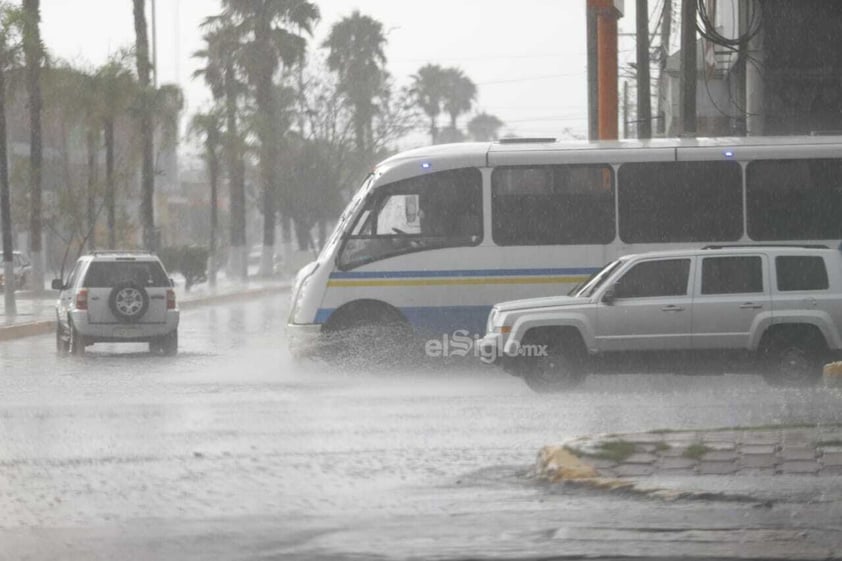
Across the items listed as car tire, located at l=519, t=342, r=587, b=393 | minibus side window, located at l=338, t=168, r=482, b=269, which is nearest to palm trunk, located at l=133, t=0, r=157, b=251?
minibus side window, located at l=338, t=168, r=482, b=269

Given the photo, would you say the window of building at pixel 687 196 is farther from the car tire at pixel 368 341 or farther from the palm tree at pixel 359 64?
the palm tree at pixel 359 64

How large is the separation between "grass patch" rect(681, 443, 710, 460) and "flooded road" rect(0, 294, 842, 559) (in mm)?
902

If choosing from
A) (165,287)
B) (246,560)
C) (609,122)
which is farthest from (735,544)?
(609,122)

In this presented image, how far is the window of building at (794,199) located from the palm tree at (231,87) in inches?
1756

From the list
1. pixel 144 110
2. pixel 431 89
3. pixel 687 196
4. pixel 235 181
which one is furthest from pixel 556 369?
pixel 431 89

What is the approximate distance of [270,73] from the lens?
66.8 metres

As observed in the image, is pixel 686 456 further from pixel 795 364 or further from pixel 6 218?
pixel 6 218

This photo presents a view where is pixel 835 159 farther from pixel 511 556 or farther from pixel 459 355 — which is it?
pixel 511 556

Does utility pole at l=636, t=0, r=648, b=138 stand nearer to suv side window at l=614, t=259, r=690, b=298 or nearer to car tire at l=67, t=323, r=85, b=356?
car tire at l=67, t=323, r=85, b=356

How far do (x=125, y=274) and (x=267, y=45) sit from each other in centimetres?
4147

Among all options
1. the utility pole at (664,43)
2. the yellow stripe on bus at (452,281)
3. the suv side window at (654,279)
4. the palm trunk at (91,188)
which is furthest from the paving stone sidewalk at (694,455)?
the palm trunk at (91,188)

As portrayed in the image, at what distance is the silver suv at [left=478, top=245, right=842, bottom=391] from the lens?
17250 mm

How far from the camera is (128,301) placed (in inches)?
998

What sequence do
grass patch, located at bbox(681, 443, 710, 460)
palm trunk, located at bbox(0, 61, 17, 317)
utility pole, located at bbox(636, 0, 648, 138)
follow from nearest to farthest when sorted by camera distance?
grass patch, located at bbox(681, 443, 710, 460) < utility pole, located at bbox(636, 0, 648, 138) < palm trunk, located at bbox(0, 61, 17, 317)
